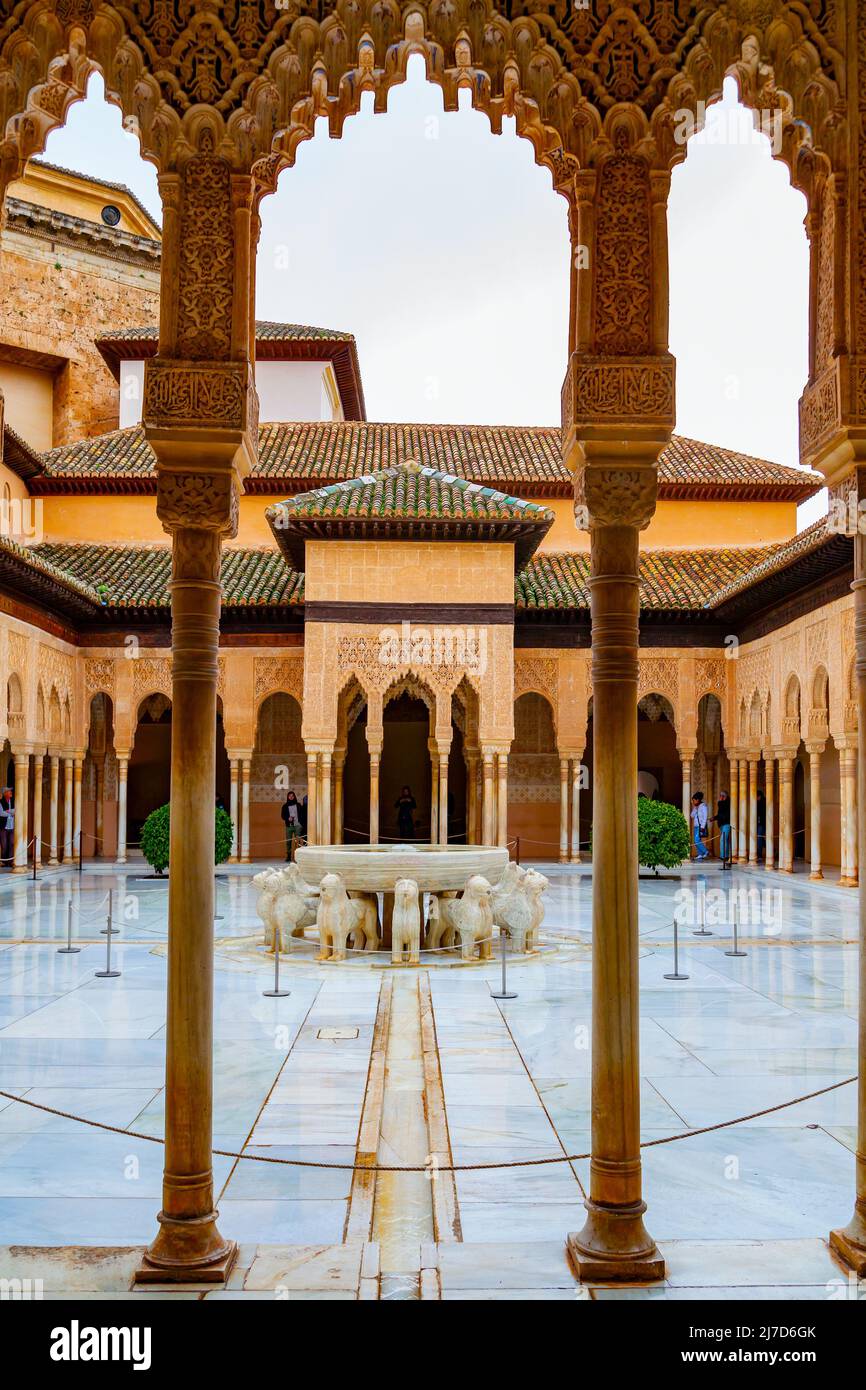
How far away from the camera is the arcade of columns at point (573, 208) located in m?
3.88

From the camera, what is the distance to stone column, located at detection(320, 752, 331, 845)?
2088 cm

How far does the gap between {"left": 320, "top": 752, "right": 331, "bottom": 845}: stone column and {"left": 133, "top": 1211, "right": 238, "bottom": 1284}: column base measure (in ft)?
56.2

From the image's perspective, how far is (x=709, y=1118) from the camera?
5812mm

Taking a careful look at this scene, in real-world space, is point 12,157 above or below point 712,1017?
above

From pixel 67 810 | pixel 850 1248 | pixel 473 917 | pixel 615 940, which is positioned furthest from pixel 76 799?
pixel 850 1248

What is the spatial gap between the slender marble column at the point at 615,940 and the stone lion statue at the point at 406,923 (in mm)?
6958

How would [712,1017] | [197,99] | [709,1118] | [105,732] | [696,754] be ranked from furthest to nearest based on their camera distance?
[696,754] < [105,732] < [712,1017] < [709,1118] < [197,99]

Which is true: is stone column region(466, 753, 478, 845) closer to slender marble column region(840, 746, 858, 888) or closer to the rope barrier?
slender marble column region(840, 746, 858, 888)

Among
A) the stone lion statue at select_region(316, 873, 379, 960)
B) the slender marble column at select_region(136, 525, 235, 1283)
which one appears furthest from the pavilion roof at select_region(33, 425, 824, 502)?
the slender marble column at select_region(136, 525, 235, 1283)

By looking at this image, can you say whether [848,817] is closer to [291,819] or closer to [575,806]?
[575,806]

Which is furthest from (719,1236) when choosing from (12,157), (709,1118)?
(12,157)
